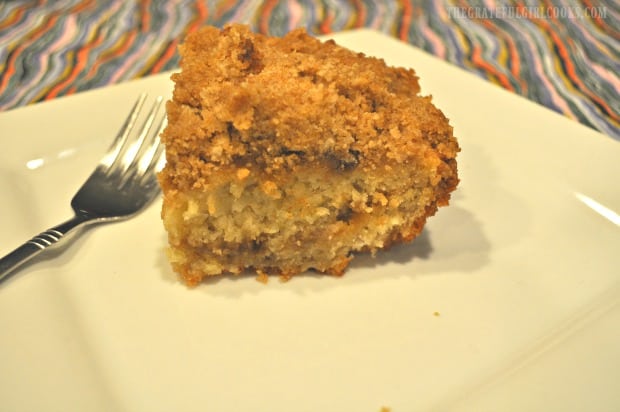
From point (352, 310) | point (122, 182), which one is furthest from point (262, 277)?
point (122, 182)

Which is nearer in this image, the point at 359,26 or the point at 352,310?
the point at 352,310

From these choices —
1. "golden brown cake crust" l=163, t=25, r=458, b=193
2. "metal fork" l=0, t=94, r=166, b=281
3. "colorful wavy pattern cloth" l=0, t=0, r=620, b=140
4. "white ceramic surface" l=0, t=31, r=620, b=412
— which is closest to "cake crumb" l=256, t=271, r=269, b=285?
"white ceramic surface" l=0, t=31, r=620, b=412

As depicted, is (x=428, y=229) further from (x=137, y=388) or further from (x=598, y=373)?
(x=137, y=388)

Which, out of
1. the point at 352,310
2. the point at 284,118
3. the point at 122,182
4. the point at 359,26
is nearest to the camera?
the point at 284,118

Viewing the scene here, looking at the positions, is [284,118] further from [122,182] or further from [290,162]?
[122,182]

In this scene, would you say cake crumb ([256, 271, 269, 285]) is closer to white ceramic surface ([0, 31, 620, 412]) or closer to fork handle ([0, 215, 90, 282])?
white ceramic surface ([0, 31, 620, 412])

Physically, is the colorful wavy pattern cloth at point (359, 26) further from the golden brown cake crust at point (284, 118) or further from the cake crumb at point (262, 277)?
the cake crumb at point (262, 277)
